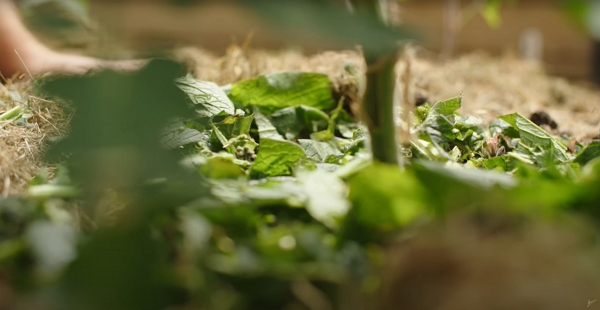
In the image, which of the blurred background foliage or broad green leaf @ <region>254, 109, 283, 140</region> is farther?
broad green leaf @ <region>254, 109, 283, 140</region>

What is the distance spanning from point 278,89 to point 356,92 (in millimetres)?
110

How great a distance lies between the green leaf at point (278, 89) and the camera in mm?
743

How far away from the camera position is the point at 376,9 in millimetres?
428

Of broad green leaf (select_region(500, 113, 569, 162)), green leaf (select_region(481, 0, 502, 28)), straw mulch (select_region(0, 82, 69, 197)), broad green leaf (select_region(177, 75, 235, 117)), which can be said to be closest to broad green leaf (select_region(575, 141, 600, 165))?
broad green leaf (select_region(500, 113, 569, 162))

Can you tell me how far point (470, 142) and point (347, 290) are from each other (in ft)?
1.29

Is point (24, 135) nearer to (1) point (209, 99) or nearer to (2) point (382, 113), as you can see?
(1) point (209, 99)

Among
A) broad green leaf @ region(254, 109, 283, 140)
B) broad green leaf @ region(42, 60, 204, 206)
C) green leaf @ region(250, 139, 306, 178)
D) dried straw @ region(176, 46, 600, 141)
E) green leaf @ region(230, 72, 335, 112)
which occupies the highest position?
broad green leaf @ region(42, 60, 204, 206)

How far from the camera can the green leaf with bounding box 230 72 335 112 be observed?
2.44 ft

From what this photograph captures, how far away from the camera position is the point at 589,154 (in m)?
0.55

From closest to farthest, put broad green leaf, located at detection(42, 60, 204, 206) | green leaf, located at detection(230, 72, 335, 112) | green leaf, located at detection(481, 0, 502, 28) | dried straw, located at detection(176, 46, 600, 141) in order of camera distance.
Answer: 1. broad green leaf, located at detection(42, 60, 204, 206)
2. green leaf, located at detection(481, 0, 502, 28)
3. green leaf, located at detection(230, 72, 335, 112)
4. dried straw, located at detection(176, 46, 600, 141)

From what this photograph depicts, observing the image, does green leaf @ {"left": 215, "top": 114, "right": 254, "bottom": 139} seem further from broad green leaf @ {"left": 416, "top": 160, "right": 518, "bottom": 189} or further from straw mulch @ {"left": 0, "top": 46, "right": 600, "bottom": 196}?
broad green leaf @ {"left": 416, "top": 160, "right": 518, "bottom": 189}

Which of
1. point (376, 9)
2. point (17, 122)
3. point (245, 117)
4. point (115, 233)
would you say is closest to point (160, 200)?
point (115, 233)

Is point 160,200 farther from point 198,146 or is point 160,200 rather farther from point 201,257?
point 198,146

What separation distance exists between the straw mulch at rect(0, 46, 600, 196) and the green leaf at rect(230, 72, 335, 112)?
56 mm
